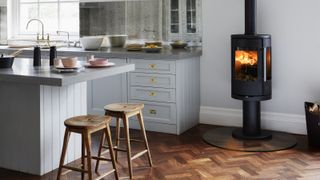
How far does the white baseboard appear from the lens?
489 centimetres

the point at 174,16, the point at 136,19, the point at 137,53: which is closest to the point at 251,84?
the point at 137,53

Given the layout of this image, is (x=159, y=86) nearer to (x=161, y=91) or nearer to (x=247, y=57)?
(x=161, y=91)

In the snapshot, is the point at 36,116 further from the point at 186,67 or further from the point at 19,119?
the point at 186,67

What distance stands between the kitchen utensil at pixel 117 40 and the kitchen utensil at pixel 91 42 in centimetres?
19

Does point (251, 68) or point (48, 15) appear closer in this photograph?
point (251, 68)

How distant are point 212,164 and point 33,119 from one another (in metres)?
1.56

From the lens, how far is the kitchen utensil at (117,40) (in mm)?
5648

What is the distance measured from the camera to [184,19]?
539cm

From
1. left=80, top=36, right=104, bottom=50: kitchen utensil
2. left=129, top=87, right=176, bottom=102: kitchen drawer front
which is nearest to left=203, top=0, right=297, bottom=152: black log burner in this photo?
left=129, top=87, right=176, bottom=102: kitchen drawer front

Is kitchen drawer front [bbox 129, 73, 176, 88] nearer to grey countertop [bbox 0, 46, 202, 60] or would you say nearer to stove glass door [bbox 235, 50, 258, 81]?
grey countertop [bbox 0, 46, 202, 60]

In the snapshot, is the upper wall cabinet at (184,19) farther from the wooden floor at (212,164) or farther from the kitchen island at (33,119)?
the kitchen island at (33,119)

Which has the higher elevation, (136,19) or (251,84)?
(136,19)

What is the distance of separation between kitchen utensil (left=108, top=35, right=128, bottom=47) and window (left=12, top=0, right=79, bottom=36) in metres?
1.00

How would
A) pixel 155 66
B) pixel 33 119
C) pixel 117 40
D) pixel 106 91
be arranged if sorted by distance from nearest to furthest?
pixel 33 119
pixel 155 66
pixel 106 91
pixel 117 40
